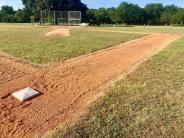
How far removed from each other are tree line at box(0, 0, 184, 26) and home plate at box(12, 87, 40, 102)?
56379 mm

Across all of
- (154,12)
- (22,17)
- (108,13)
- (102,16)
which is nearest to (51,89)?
(22,17)

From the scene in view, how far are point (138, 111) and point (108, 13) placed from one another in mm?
82470

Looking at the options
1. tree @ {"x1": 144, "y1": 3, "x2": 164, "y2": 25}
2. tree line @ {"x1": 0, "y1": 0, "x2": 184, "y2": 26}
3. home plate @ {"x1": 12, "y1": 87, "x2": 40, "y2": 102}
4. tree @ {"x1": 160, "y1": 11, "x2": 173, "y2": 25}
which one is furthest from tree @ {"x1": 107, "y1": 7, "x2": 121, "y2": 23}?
home plate @ {"x1": 12, "y1": 87, "x2": 40, "y2": 102}

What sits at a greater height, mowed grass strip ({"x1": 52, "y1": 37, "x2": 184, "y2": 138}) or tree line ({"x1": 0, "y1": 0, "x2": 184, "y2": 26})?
tree line ({"x1": 0, "y1": 0, "x2": 184, "y2": 26})

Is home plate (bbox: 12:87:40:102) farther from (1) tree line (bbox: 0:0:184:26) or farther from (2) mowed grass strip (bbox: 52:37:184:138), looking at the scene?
(1) tree line (bbox: 0:0:184:26)

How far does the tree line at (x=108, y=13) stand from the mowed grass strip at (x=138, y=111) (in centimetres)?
5636

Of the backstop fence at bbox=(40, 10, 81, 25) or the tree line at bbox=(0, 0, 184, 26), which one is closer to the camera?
the backstop fence at bbox=(40, 10, 81, 25)

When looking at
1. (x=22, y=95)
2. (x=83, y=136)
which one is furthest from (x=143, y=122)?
(x=22, y=95)

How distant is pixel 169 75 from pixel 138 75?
2.49 ft

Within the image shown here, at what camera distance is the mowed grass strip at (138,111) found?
13.7 ft

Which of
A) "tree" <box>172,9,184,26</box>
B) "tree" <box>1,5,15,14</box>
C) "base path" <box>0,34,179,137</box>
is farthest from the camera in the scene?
"tree" <box>1,5,15,14</box>

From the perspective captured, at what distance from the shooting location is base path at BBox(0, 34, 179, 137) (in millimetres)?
4613

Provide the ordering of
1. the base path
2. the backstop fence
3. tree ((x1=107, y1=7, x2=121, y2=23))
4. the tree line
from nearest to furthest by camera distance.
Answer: the base path
the backstop fence
the tree line
tree ((x1=107, y1=7, x2=121, y2=23))

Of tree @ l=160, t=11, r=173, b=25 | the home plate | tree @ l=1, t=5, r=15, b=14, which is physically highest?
tree @ l=1, t=5, r=15, b=14
